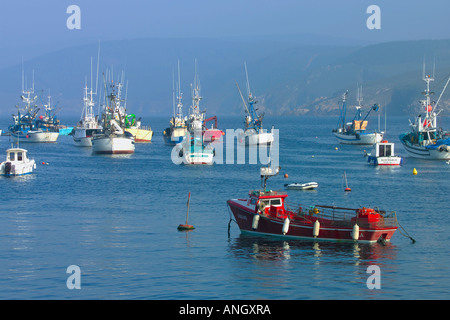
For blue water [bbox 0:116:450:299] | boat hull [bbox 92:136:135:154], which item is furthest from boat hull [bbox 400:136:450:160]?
boat hull [bbox 92:136:135:154]

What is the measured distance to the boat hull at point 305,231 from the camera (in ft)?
205

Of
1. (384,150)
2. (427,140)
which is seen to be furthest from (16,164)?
(427,140)

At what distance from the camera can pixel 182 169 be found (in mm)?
133500

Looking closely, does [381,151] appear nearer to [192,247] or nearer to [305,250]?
[305,250]

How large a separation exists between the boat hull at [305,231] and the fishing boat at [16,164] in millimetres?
63132

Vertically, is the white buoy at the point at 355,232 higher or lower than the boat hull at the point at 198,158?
lower

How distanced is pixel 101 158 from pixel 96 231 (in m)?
94.3

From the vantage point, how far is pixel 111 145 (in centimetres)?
17075

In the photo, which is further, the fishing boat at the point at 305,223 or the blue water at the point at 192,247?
the fishing boat at the point at 305,223

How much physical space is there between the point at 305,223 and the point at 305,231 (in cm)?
72

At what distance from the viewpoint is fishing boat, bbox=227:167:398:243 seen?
62.6 m

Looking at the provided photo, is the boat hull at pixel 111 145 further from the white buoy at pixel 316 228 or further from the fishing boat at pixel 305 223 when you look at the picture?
the white buoy at pixel 316 228

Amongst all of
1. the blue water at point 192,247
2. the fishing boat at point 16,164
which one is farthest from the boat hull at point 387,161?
the fishing boat at point 16,164

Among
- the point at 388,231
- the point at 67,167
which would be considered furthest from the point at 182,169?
the point at 388,231
